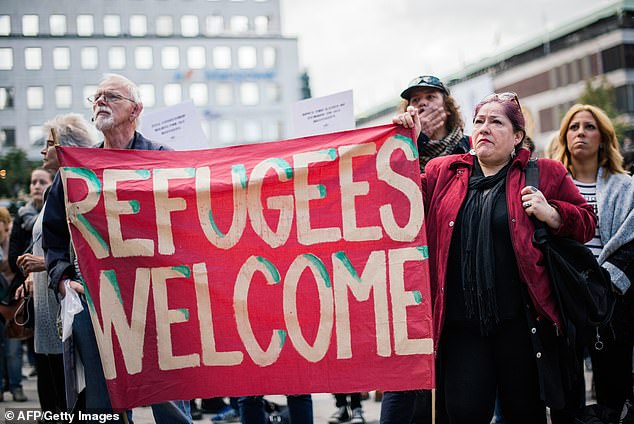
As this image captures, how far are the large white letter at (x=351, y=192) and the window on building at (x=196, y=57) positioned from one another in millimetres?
6224

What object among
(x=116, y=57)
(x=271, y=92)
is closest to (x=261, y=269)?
(x=116, y=57)

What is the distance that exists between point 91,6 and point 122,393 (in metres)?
3.90

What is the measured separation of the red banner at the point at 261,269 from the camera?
371 centimetres

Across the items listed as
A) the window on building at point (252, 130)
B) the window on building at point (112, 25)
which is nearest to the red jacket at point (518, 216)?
the window on building at point (112, 25)

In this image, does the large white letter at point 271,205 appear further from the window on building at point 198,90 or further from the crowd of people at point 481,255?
the window on building at point 198,90

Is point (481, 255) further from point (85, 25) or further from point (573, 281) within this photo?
point (85, 25)

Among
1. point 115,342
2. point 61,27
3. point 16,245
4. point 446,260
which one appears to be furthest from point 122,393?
point 61,27

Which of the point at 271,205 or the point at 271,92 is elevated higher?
the point at 271,92

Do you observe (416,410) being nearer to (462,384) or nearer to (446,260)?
(462,384)

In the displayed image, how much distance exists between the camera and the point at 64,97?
257 inches

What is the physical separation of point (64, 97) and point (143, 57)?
1.80m

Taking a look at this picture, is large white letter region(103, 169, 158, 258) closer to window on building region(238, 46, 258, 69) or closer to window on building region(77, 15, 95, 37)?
window on building region(77, 15, 95, 37)

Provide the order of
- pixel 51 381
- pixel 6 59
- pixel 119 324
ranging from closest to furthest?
pixel 119 324, pixel 51 381, pixel 6 59

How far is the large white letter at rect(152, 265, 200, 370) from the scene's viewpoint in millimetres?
3791
